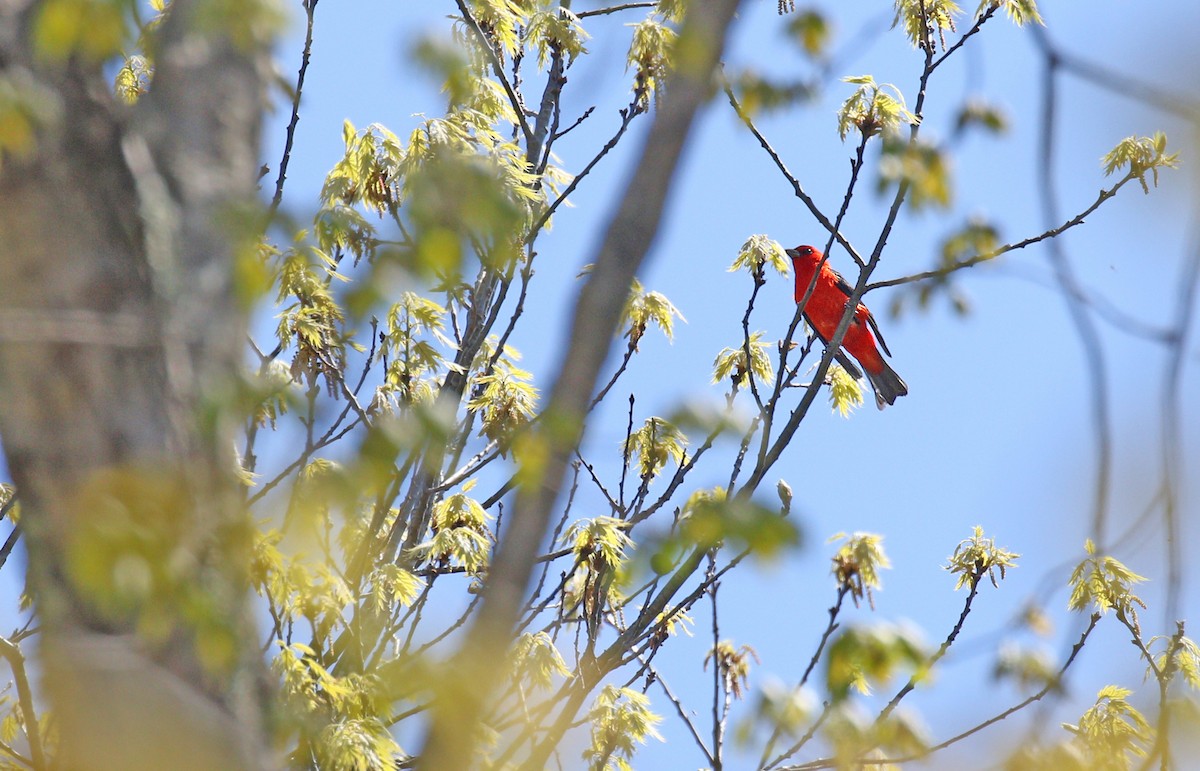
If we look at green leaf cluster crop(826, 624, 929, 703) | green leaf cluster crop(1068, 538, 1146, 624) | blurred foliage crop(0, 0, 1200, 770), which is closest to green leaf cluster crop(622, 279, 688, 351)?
blurred foliage crop(0, 0, 1200, 770)

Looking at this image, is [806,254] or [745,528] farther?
[806,254]

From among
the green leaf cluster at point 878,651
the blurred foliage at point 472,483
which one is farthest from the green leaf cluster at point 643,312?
the green leaf cluster at point 878,651

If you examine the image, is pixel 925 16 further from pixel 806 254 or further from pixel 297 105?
pixel 806 254

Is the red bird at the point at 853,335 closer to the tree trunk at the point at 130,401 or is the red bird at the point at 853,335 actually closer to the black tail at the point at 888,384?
the black tail at the point at 888,384

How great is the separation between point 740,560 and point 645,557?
7.19 ft

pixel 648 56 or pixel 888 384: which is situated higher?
pixel 888 384

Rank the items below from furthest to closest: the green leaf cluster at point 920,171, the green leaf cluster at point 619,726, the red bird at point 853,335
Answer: the red bird at point 853,335 → the green leaf cluster at point 619,726 → the green leaf cluster at point 920,171

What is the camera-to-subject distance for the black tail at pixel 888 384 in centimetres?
889

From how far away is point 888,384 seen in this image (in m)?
8.93

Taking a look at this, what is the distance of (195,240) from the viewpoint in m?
1.82

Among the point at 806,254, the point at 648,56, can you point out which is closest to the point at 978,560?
the point at 648,56

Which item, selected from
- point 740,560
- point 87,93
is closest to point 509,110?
point 740,560

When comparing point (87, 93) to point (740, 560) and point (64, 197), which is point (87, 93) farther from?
point (740, 560)

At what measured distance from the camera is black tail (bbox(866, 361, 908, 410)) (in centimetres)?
889
